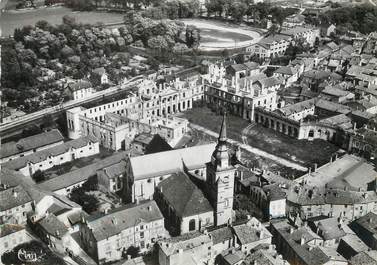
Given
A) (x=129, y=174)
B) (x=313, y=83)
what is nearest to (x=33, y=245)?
(x=129, y=174)

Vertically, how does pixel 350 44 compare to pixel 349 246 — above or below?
above

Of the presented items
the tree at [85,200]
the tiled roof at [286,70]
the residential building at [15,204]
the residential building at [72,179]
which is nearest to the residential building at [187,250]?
the tree at [85,200]

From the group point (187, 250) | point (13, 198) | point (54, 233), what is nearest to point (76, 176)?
point (13, 198)

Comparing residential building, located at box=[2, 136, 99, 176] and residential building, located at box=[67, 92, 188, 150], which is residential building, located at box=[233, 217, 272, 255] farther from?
residential building, located at box=[2, 136, 99, 176]

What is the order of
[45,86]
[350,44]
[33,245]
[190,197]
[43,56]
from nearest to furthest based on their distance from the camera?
1. [33,245]
2. [190,197]
3. [45,86]
4. [43,56]
5. [350,44]

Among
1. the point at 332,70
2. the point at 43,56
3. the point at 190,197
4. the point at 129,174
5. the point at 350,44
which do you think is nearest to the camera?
the point at 190,197

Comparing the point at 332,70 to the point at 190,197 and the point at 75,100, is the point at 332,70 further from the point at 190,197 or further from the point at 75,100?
the point at 190,197
